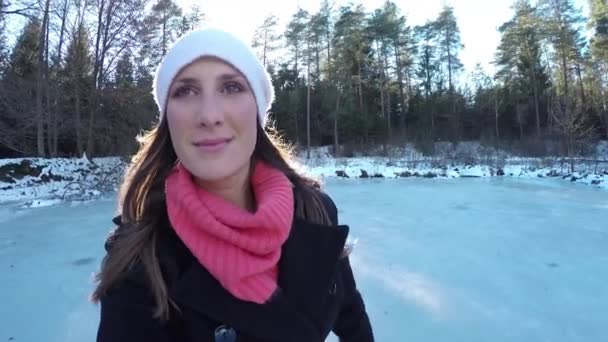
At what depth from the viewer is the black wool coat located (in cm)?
94

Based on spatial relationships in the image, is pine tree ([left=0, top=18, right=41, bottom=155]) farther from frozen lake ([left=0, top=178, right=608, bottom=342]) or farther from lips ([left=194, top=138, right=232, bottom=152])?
lips ([left=194, top=138, right=232, bottom=152])

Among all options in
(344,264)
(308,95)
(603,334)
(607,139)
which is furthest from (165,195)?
(607,139)

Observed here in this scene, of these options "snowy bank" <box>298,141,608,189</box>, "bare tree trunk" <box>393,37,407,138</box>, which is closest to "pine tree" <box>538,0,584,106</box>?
"bare tree trunk" <box>393,37,407,138</box>

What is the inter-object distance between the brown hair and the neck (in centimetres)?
12

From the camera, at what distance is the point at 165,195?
3.70 ft

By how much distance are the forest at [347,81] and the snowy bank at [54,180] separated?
6.60 ft

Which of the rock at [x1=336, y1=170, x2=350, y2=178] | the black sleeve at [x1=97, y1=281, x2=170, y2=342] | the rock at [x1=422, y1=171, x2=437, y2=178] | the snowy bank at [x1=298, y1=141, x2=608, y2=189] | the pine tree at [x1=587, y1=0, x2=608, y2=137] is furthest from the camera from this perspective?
the pine tree at [x1=587, y1=0, x2=608, y2=137]

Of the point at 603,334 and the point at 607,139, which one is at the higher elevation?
the point at 607,139

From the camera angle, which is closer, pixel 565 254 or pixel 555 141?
pixel 565 254

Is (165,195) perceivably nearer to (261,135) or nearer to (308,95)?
(261,135)

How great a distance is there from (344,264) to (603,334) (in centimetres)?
199

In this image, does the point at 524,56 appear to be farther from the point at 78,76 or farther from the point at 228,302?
the point at 228,302

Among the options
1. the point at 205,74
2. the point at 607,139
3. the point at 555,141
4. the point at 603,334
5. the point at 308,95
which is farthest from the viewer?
the point at 308,95

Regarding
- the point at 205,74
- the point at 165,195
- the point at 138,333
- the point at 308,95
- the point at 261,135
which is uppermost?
the point at 308,95
